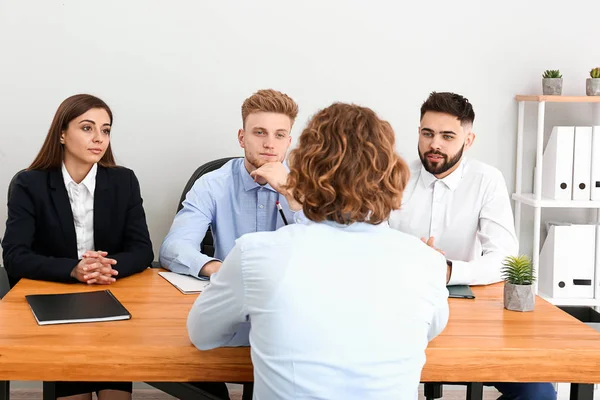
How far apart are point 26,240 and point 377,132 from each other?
1397 millimetres

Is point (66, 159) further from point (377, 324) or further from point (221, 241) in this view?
point (377, 324)

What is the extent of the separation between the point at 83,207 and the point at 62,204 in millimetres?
88

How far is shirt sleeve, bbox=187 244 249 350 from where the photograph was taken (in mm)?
1359

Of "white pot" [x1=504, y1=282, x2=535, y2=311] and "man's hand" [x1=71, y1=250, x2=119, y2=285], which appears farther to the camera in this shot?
"man's hand" [x1=71, y1=250, x2=119, y2=285]

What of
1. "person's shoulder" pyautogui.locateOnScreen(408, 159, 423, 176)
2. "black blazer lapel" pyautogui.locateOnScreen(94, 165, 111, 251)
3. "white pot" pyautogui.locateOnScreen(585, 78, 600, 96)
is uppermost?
"white pot" pyautogui.locateOnScreen(585, 78, 600, 96)

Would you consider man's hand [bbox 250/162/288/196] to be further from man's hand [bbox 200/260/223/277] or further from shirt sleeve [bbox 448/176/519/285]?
shirt sleeve [bbox 448/176/519/285]

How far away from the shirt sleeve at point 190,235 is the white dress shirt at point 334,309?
87 centimetres

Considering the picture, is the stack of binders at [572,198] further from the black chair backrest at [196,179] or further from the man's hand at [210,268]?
the man's hand at [210,268]

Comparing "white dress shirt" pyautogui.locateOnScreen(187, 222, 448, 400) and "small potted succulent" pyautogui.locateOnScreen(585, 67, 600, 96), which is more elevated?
"small potted succulent" pyautogui.locateOnScreen(585, 67, 600, 96)

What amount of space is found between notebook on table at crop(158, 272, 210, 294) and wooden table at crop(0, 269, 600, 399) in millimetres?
283

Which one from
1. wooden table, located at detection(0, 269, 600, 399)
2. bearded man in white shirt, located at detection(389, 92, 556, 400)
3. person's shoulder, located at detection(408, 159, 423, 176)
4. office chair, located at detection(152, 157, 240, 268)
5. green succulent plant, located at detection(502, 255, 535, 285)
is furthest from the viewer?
office chair, located at detection(152, 157, 240, 268)

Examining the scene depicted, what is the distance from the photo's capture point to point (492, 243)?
2404 millimetres

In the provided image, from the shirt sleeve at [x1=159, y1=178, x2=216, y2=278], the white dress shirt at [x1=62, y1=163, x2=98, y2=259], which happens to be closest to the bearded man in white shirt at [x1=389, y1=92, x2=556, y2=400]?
the shirt sleeve at [x1=159, y1=178, x2=216, y2=278]

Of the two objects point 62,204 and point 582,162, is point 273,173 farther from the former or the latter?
point 582,162
